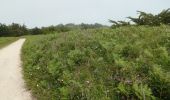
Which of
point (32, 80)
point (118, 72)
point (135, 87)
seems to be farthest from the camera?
point (32, 80)

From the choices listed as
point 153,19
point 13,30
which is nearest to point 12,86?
point 153,19

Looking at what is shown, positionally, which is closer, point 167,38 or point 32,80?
point 167,38

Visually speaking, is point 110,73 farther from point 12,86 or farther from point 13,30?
point 13,30

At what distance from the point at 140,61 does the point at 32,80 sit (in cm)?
511

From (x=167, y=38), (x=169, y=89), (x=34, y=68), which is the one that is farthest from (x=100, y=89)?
(x=34, y=68)

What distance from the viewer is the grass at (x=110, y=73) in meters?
9.68

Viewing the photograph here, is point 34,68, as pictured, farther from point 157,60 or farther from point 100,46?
point 157,60

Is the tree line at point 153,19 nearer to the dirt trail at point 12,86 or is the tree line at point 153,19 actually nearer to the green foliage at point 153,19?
the green foliage at point 153,19

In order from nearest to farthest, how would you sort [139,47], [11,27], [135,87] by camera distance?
[135,87]
[139,47]
[11,27]

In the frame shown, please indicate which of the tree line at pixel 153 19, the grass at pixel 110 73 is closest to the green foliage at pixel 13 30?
the tree line at pixel 153 19

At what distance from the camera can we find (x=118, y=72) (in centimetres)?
1100

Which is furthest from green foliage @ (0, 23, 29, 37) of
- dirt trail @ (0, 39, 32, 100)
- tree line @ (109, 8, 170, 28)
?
dirt trail @ (0, 39, 32, 100)

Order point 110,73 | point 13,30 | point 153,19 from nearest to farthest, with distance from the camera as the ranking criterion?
point 110,73 < point 153,19 < point 13,30

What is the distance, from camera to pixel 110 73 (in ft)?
37.0
